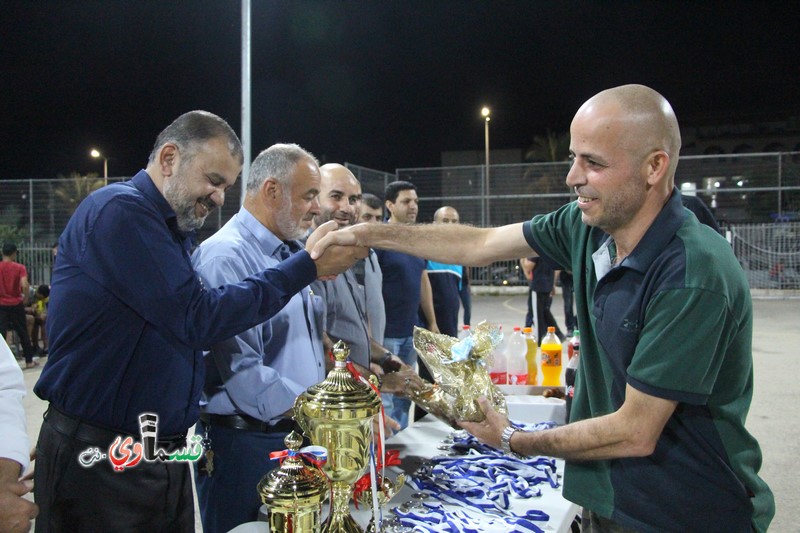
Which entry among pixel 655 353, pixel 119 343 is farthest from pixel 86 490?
pixel 655 353

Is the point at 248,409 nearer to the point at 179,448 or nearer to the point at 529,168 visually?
the point at 179,448

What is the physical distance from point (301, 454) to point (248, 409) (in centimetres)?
100

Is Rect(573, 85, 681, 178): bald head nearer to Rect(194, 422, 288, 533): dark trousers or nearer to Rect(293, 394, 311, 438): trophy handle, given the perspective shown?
Rect(293, 394, 311, 438): trophy handle

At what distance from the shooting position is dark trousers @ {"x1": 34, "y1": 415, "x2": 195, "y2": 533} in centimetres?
208

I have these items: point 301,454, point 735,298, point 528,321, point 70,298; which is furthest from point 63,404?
point 528,321

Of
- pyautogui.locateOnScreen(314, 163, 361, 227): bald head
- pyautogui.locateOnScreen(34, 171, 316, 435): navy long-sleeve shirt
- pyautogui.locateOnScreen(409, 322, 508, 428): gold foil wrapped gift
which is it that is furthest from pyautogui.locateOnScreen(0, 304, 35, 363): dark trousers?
pyautogui.locateOnScreen(409, 322, 508, 428): gold foil wrapped gift

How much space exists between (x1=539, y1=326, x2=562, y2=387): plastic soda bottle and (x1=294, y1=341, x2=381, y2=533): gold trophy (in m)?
2.79

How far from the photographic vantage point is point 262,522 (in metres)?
1.87

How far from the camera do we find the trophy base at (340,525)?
170cm

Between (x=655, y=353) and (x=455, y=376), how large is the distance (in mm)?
1029

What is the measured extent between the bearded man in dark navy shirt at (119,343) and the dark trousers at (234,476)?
1.15 feet

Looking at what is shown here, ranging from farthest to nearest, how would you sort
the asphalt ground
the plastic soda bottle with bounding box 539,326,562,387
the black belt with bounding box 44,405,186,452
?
the asphalt ground → the plastic soda bottle with bounding box 539,326,562,387 → the black belt with bounding box 44,405,186,452

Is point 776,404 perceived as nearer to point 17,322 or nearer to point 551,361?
point 551,361

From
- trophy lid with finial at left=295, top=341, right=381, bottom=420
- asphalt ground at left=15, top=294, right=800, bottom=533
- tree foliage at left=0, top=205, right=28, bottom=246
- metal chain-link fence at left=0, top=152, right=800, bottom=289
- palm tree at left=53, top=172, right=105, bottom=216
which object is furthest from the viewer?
metal chain-link fence at left=0, top=152, right=800, bottom=289
